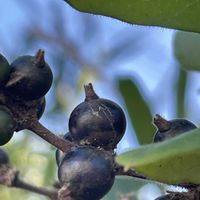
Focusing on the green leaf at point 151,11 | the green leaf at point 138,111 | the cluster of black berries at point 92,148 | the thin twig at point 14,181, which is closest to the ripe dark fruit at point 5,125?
the cluster of black berries at point 92,148

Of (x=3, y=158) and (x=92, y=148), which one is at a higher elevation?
(x=3, y=158)

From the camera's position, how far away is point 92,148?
4.71 ft

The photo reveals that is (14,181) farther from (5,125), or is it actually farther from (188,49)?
(188,49)

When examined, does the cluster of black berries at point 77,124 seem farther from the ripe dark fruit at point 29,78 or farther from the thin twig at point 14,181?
the thin twig at point 14,181

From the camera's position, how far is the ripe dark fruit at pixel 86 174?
1367 mm

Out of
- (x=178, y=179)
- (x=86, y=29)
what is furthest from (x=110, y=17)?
(x=86, y=29)

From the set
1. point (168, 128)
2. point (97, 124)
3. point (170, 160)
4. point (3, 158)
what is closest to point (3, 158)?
point (3, 158)

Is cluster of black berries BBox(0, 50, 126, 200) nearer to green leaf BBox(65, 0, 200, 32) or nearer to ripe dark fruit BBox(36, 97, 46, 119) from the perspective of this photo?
ripe dark fruit BBox(36, 97, 46, 119)

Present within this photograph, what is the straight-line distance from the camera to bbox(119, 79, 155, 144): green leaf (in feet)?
8.21

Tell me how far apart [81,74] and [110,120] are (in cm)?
267

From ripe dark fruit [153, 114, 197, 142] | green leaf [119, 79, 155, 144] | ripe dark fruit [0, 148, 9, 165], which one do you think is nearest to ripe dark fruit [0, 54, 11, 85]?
ripe dark fruit [153, 114, 197, 142]

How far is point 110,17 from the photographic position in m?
1.37

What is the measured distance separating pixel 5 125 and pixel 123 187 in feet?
3.11

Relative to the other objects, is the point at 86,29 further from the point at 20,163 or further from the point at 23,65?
the point at 23,65
